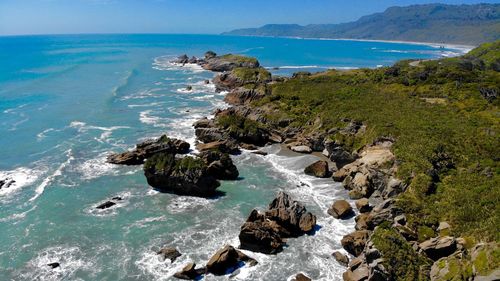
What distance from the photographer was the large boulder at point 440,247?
35.7m

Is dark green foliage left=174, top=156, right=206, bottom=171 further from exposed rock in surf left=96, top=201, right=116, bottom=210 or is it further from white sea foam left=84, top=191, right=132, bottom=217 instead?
exposed rock in surf left=96, top=201, right=116, bottom=210

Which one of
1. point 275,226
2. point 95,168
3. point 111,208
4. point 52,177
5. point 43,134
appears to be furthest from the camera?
point 43,134

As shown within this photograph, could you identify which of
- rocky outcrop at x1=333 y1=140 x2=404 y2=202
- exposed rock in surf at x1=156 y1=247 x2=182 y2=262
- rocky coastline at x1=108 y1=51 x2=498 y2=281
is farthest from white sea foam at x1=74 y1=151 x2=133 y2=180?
rocky outcrop at x1=333 y1=140 x2=404 y2=202

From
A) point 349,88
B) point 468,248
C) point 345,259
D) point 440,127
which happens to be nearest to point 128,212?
point 345,259

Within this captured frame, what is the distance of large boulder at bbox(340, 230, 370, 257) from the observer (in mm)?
39562

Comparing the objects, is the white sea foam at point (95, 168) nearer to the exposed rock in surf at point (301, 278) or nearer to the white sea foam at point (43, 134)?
the white sea foam at point (43, 134)

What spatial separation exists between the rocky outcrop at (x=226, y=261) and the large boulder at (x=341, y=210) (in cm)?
1348

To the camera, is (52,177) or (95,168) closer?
(52,177)

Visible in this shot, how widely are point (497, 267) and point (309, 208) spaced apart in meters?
23.2

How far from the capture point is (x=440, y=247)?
1411 inches

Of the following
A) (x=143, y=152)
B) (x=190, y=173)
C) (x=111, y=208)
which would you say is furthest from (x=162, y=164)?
(x=143, y=152)

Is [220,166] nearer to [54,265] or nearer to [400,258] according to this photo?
[54,265]

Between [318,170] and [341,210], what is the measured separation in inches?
516

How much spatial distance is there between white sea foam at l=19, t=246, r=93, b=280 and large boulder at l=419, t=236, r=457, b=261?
102 feet
